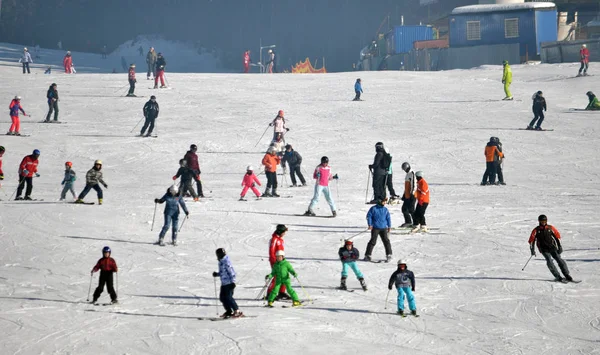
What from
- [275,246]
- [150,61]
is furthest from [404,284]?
[150,61]

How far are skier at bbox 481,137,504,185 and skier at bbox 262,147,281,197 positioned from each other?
217 inches

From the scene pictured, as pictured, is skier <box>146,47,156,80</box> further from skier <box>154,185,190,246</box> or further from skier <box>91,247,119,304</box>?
skier <box>91,247,119,304</box>

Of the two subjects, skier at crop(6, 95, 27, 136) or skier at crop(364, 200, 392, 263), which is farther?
skier at crop(6, 95, 27, 136)

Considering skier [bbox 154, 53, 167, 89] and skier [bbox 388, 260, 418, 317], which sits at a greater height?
skier [bbox 154, 53, 167, 89]

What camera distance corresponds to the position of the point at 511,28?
2023 inches

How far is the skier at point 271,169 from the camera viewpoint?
2236 cm

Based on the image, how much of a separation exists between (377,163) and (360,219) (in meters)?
1.38

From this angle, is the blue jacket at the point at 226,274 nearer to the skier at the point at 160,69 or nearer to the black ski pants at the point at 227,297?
the black ski pants at the point at 227,297

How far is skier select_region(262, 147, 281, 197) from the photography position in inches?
880

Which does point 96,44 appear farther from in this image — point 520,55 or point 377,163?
point 377,163

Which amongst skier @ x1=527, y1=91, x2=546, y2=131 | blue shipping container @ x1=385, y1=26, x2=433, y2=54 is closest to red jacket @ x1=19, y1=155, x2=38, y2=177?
skier @ x1=527, y1=91, x2=546, y2=131

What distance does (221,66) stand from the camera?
7531 cm

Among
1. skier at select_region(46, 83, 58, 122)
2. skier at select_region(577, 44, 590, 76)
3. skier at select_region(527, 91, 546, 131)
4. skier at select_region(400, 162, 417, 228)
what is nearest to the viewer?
skier at select_region(400, 162, 417, 228)

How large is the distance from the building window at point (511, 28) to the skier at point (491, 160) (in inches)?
1107
